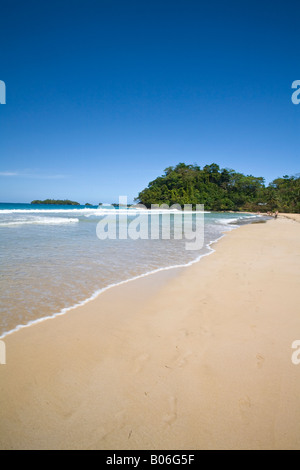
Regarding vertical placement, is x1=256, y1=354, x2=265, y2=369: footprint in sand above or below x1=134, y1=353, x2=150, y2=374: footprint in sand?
above

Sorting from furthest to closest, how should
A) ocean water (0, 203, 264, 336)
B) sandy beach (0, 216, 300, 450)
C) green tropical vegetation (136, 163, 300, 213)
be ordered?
1. green tropical vegetation (136, 163, 300, 213)
2. ocean water (0, 203, 264, 336)
3. sandy beach (0, 216, 300, 450)

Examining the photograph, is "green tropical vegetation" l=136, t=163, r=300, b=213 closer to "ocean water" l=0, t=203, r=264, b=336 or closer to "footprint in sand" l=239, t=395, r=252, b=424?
"ocean water" l=0, t=203, r=264, b=336

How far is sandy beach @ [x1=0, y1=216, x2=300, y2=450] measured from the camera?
58.7 inches

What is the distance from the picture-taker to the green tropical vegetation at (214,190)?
2809 inches

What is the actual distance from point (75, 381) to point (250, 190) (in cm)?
8751

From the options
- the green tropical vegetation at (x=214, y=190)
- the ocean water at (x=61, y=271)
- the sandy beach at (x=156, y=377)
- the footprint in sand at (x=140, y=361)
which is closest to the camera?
the sandy beach at (x=156, y=377)

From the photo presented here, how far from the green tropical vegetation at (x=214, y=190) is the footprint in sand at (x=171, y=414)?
66997 millimetres

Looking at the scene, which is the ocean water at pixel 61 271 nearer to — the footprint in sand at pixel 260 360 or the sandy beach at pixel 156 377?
the sandy beach at pixel 156 377

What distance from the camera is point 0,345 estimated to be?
246 centimetres

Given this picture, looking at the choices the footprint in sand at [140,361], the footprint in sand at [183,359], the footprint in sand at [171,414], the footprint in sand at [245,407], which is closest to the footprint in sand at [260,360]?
the footprint in sand at [245,407]

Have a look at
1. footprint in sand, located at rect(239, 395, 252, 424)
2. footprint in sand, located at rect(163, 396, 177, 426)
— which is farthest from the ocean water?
footprint in sand, located at rect(239, 395, 252, 424)

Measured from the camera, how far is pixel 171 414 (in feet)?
5.30

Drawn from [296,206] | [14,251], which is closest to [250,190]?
[296,206]

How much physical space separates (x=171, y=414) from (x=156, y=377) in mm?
387
